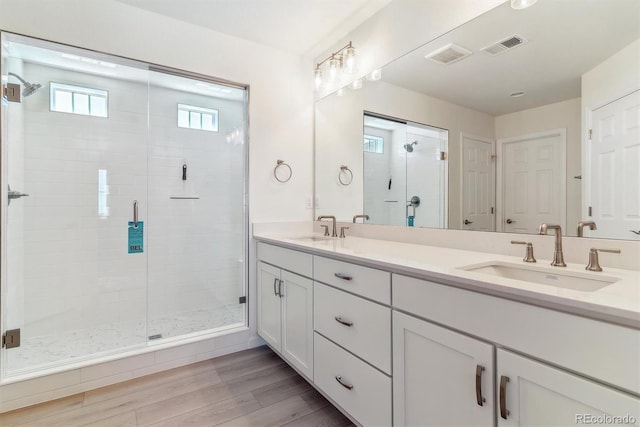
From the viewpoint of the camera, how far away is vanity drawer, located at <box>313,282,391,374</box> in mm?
1224

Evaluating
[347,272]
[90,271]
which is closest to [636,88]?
[347,272]

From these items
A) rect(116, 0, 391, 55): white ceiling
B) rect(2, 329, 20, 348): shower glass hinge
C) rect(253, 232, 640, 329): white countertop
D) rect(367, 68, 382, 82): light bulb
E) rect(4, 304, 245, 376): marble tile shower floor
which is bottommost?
rect(4, 304, 245, 376): marble tile shower floor

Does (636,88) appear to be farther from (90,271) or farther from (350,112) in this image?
(90,271)

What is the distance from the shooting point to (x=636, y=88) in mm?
1053

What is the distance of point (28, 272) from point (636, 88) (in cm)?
369

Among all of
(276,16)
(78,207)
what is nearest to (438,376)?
(276,16)

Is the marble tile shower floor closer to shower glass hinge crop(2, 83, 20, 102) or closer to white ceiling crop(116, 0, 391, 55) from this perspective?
shower glass hinge crop(2, 83, 20, 102)

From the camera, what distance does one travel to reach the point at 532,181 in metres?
1.36

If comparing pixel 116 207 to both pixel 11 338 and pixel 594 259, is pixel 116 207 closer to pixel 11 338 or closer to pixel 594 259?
pixel 11 338

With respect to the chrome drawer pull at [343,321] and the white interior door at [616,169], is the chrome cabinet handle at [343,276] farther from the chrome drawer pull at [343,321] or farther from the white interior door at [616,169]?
the white interior door at [616,169]

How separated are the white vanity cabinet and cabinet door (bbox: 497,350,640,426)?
40.7 inches

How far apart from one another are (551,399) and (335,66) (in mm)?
2398

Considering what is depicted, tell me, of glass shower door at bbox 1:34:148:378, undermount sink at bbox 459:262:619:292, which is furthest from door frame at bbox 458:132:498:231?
glass shower door at bbox 1:34:148:378

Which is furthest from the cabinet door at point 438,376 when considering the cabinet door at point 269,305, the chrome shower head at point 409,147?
the chrome shower head at point 409,147
